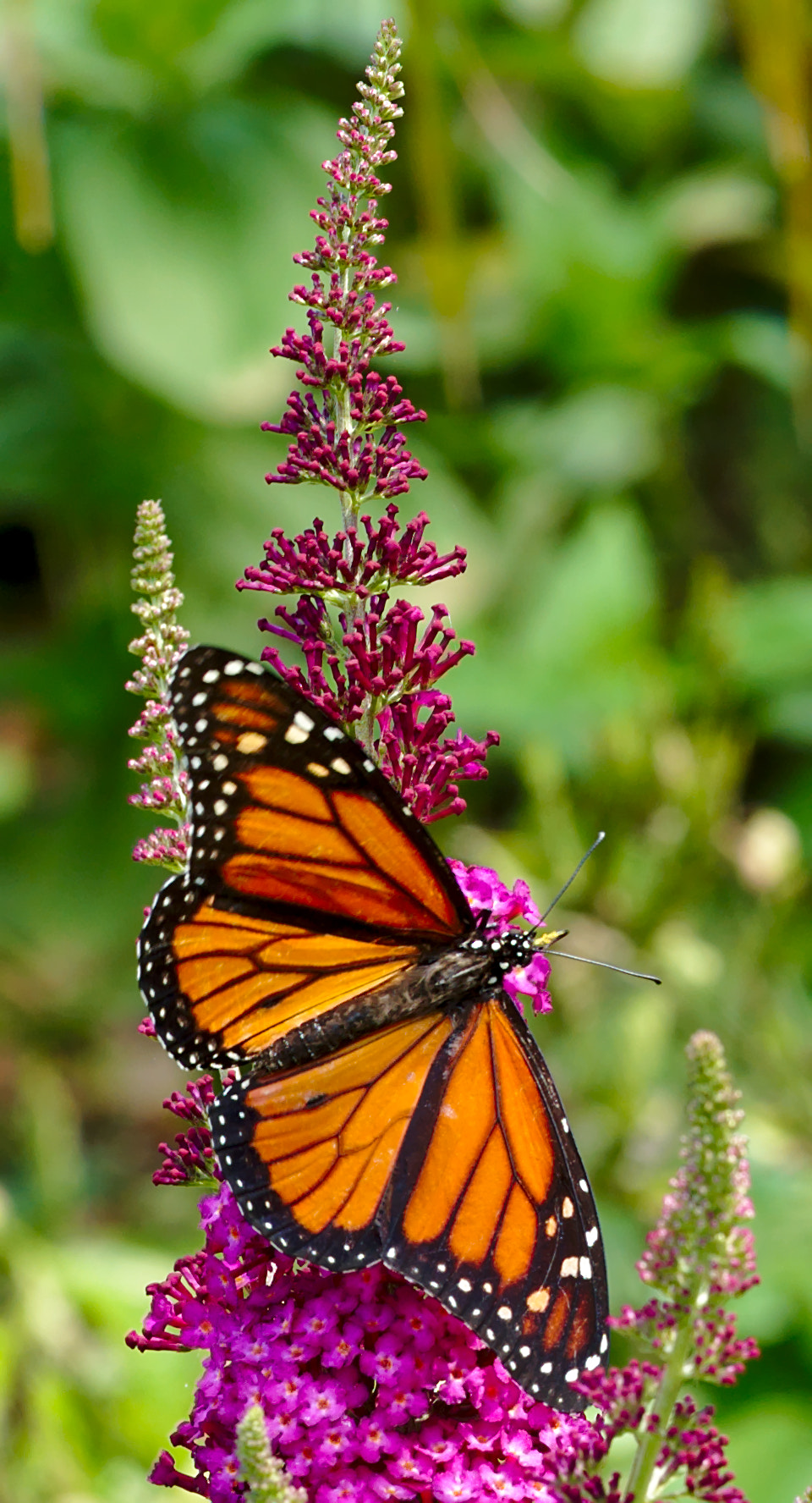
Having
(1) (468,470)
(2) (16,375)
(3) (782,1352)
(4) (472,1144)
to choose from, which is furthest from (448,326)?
(4) (472,1144)

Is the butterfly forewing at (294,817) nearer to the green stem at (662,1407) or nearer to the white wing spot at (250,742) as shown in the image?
the white wing spot at (250,742)

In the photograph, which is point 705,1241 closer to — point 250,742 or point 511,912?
point 511,912

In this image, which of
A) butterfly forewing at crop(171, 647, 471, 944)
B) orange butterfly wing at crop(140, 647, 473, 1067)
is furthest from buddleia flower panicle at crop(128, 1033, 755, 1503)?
butterfly forewing at crop(171, 647, 471, 944)

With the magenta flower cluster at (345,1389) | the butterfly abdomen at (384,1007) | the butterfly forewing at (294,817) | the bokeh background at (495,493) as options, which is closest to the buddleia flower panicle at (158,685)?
the butterfly forewing at (294,817)

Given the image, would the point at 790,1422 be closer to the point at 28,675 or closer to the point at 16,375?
the point at 28,675

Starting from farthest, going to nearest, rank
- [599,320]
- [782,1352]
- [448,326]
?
1. [599,320]
2. [448,326]
3. [782,1352]

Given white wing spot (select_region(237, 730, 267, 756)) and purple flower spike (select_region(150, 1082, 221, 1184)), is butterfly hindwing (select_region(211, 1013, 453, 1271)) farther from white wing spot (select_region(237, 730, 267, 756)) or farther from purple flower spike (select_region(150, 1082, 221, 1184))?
white wing spot (select_region(237, 730, 267, 756))
